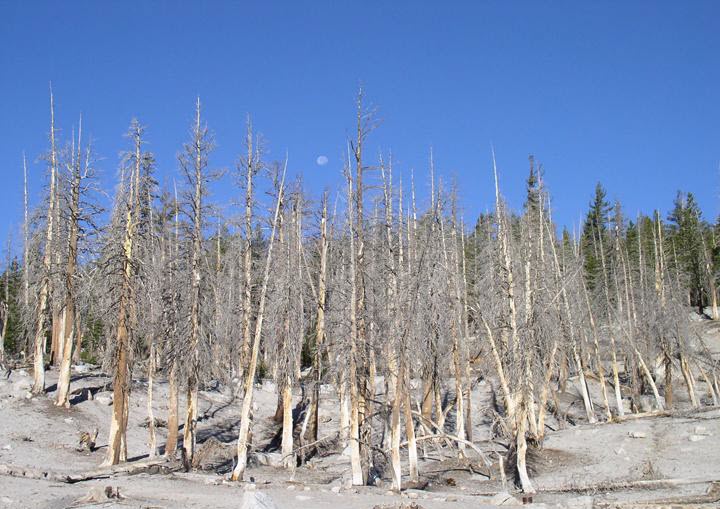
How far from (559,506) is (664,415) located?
54.1ft

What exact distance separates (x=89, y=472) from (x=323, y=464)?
9165mm

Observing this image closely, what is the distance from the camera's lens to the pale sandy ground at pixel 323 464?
539 inches

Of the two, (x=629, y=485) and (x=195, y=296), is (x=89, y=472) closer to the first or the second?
(x=195, y=296)

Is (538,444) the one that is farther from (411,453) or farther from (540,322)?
(411,453)

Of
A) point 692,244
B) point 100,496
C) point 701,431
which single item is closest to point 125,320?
point 100,496

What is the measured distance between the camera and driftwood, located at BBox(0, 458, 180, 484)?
15.2 meters

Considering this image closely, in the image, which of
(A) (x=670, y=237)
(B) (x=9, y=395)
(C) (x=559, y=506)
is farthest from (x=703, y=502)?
(A) (x=670, y=237)

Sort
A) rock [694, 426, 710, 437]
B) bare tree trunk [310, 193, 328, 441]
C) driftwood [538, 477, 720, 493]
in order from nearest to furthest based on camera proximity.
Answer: driftwood [538, 477, 720, 493] → rock [694, 426, 710, 437] → bare tree trunk [310, 193, 328, 441]

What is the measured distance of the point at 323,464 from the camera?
75.9 feet

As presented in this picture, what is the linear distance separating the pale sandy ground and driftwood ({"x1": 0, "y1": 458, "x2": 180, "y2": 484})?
0.41 meters

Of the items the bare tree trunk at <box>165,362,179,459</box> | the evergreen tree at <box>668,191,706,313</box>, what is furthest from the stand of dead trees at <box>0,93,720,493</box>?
the evergreen tree at <box>668,191,706,313</box>

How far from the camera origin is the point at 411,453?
734 inches

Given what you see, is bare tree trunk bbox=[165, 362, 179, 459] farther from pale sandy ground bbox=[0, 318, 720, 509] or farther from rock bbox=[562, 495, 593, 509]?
rock bbox=[562, 495, 593, 509]

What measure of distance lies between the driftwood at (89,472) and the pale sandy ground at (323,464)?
0.41 meters
